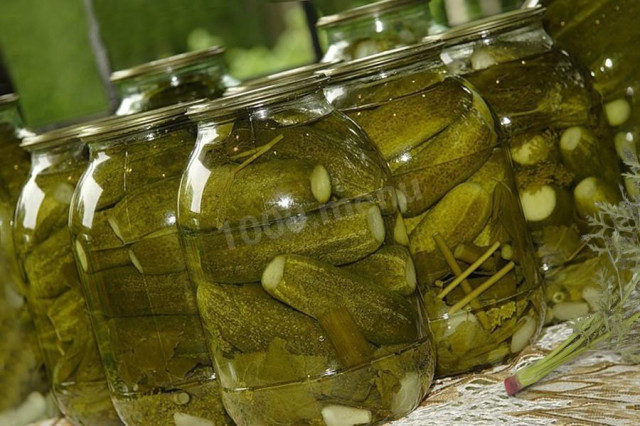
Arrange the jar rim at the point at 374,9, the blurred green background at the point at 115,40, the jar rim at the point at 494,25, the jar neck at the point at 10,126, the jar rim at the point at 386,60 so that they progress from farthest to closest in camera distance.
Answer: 1. the blurred green background at the point at 115,40
2. the jar neck at the point at 10,126
3. the jar rim at the point at 374,9
4. the jar rim at the point at 494,25
5. the jar rim at the point at 386,60

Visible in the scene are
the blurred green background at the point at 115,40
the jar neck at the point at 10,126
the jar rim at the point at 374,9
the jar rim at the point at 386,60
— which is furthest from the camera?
the blurred green background at the point at 115,40

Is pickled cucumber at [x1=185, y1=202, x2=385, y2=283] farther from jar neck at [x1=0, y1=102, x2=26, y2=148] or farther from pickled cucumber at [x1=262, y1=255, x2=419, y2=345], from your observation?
jar neck at [x1=0, y1=102, x2=26, y2=148]

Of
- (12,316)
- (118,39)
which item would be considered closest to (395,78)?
(12,316)

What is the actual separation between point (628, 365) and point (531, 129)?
27 cm

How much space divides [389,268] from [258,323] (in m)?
0.13

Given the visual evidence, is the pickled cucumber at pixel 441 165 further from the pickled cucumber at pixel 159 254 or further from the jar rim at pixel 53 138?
the jar rim at pixel 53 138

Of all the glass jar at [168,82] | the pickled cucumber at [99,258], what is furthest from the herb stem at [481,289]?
the glass jar at [168,82]

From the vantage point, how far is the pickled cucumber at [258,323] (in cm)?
94

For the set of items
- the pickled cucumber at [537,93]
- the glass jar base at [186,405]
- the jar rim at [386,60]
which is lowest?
the glass jar base at [186,405]

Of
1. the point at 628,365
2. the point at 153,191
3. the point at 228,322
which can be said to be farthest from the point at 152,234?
the point at 628,365

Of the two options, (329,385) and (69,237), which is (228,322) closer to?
(329,385)

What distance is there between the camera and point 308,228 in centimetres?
94

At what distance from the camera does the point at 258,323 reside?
0.94 m

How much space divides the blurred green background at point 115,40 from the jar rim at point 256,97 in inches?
35.3
